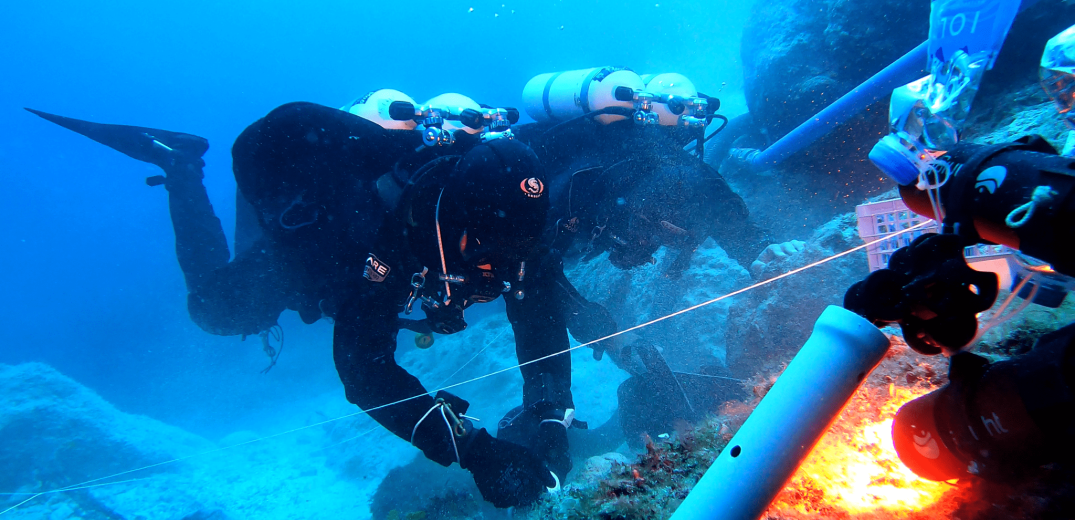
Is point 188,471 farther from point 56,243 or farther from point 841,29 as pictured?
point 56,243

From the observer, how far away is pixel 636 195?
487cm

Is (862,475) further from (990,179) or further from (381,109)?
(381,109)

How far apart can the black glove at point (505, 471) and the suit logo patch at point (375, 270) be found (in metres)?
1.67

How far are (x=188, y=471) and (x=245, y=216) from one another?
1029 cm

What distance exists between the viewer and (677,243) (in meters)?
5.06

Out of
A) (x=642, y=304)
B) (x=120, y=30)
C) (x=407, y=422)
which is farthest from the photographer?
(x=120, y=30)

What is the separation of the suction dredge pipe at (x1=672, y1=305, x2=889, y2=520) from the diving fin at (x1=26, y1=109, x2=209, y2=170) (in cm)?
950

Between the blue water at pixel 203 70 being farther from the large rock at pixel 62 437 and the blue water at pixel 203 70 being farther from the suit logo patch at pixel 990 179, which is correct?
the suit logo patch at pixel 990 179

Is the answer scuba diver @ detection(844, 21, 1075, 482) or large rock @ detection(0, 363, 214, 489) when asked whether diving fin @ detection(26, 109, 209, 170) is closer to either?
A: scuba diver @ detection(844, 21, 1075, 482)

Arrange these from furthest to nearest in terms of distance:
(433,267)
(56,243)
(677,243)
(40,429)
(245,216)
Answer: (56,243) < (40,429) < (245,216) < (677,243) < (433,267)

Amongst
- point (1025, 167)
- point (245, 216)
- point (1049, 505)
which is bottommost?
point (1049, 505)

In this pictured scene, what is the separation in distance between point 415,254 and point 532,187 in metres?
1.35

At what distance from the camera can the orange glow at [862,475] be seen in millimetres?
1198

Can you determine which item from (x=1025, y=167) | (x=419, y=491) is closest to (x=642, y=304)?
(x=419, y=491)
